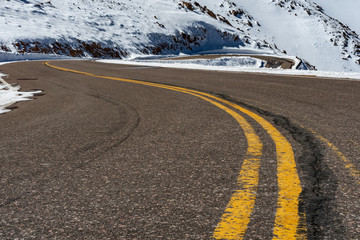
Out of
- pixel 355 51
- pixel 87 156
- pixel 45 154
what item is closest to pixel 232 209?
pixel 87 156

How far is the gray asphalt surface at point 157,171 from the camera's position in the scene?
210cm

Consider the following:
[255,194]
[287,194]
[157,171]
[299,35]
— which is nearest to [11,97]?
[157,171]

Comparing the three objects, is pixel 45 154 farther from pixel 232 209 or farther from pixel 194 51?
pixel 194 51

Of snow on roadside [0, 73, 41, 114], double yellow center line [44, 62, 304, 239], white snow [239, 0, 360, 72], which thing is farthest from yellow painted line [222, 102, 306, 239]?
white snow [239, 0, 360, 72]

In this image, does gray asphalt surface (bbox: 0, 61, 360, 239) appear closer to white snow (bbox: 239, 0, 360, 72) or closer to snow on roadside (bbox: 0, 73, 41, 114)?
snow on roadside (bbox: 0, 73, 41, 114)

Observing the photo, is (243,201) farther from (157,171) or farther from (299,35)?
(299,35)

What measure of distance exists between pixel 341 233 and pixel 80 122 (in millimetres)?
4258

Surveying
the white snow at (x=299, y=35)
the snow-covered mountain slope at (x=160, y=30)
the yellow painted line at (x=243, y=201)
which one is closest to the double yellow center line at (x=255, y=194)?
the yellow painted line at (x=243, y=201)

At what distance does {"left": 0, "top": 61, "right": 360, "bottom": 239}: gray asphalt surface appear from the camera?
→ 2.10 meters

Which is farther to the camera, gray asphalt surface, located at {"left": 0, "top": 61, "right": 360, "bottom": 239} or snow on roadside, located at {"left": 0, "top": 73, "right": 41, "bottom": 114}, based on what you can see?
snow on roadside, located at {"left": 0, "top": 73, "right": 41, "bottom": 114}

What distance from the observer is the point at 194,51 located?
102375 mm

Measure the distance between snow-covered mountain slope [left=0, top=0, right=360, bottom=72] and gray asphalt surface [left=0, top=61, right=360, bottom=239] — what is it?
61.1 metres

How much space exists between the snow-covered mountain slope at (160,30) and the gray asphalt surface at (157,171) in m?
61.1

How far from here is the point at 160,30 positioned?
9431cm
